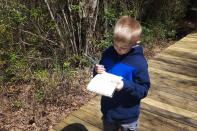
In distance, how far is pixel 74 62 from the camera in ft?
13.5

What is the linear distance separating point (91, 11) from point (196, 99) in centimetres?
237

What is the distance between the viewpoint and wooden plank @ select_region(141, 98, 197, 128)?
2630 mm

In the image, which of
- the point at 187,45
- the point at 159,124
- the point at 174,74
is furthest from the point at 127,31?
the point at 187,45

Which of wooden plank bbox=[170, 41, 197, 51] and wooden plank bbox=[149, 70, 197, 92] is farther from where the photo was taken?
wooden plank bbox=[170, 41, 197, 51]

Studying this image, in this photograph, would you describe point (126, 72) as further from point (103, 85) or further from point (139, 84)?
point (103, 85)

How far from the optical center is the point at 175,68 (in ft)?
13.3

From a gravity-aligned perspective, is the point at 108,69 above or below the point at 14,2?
below

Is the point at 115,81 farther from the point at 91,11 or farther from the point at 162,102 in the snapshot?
the point at 91,11

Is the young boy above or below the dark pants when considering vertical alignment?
above

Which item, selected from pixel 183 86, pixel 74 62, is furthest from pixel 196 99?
pixel 74 62

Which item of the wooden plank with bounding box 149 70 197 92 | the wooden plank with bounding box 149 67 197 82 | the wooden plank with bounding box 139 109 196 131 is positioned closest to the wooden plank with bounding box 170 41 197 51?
the wooden plank with bounding box 149 67 197 82

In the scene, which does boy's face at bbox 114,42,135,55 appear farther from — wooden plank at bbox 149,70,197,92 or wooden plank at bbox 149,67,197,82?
wooden plank at bbox 149,67,197,82

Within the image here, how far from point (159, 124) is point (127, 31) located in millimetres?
1647

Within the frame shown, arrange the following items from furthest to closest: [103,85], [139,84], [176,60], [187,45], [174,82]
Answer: [187,45]
[176,60]
[174,82]
[139,84]
[103,85]
